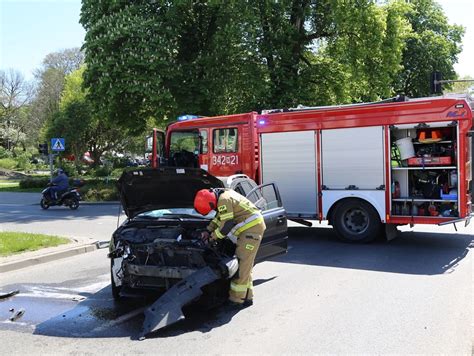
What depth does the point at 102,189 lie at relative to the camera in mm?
23375

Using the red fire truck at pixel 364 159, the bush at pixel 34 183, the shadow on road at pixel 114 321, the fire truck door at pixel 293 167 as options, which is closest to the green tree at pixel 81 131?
the bush at pixel 34 183

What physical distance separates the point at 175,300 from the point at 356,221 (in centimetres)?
578

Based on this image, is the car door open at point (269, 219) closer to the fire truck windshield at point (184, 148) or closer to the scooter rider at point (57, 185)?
the fire truck windshield at point (184, 148)

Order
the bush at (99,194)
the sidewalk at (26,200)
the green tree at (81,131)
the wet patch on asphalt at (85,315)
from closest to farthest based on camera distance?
→ the wet patch on asphalt at (85,315) < the sidewalk at (26,200) < the bush at (99,194) < the green tree at (81,131)

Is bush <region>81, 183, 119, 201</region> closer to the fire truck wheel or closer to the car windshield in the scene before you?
the fire truck wheel

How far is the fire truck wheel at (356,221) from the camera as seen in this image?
9.73 metres

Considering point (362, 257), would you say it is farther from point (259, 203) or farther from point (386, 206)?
point (259, 203)

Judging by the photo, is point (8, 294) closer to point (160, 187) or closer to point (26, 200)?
point (160, 187)

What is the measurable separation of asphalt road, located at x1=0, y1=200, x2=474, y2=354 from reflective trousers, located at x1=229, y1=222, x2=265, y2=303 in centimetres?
21

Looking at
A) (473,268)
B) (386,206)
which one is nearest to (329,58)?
(386,206)

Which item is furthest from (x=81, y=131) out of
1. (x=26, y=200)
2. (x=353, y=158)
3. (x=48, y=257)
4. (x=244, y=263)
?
(x=244, y=263)

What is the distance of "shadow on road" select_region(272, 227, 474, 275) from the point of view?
7797mm

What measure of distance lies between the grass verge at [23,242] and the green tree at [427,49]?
101 feet

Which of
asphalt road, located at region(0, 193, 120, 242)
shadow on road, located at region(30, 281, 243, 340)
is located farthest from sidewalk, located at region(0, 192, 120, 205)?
shadow on road, located at region(30, 281, 243, 340)
